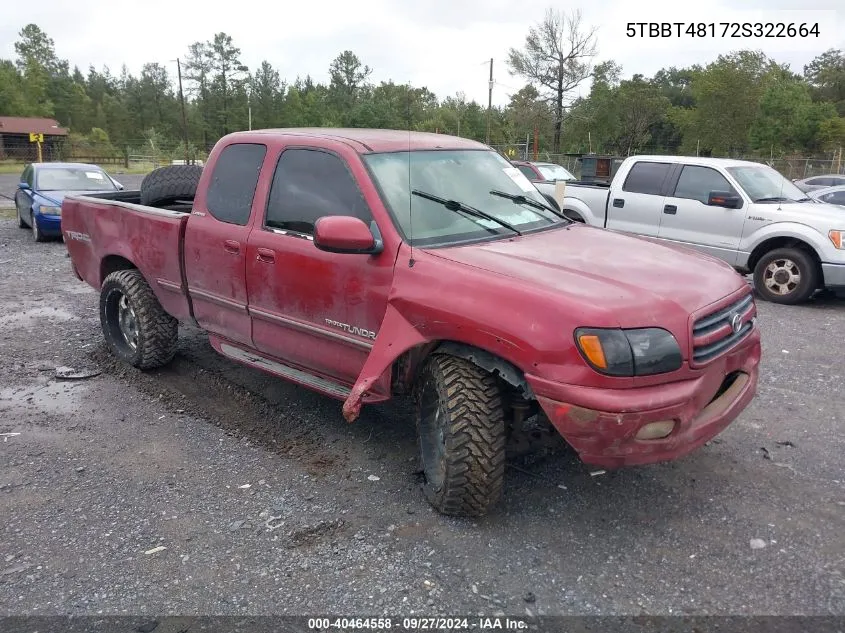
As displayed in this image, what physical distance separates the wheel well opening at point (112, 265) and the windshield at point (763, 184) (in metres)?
7.38

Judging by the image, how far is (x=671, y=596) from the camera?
9.33ft

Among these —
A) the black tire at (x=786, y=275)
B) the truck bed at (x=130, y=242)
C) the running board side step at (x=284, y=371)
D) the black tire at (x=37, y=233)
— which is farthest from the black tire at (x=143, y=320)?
the black tire at (x=37, y=233)

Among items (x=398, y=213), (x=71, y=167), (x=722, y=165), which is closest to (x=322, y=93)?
(x=71, y=167)

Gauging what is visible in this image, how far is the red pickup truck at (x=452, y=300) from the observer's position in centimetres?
292

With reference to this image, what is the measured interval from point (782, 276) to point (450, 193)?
6087 millimetres

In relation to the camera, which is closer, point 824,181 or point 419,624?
point 419,624

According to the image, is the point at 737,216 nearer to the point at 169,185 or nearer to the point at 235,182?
the point at 235,182

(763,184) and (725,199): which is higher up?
(763,184)

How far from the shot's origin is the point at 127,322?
5.65 meters

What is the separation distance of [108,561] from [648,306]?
8.86 feet

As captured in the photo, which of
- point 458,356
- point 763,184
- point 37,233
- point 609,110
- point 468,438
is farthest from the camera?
point 609,110

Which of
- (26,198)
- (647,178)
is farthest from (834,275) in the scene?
(26,198)

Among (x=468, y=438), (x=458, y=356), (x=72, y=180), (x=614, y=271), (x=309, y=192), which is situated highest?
(x=72, y=180)

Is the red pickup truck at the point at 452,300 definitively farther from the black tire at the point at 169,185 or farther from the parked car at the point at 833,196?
the parked car at the point at 833,196
